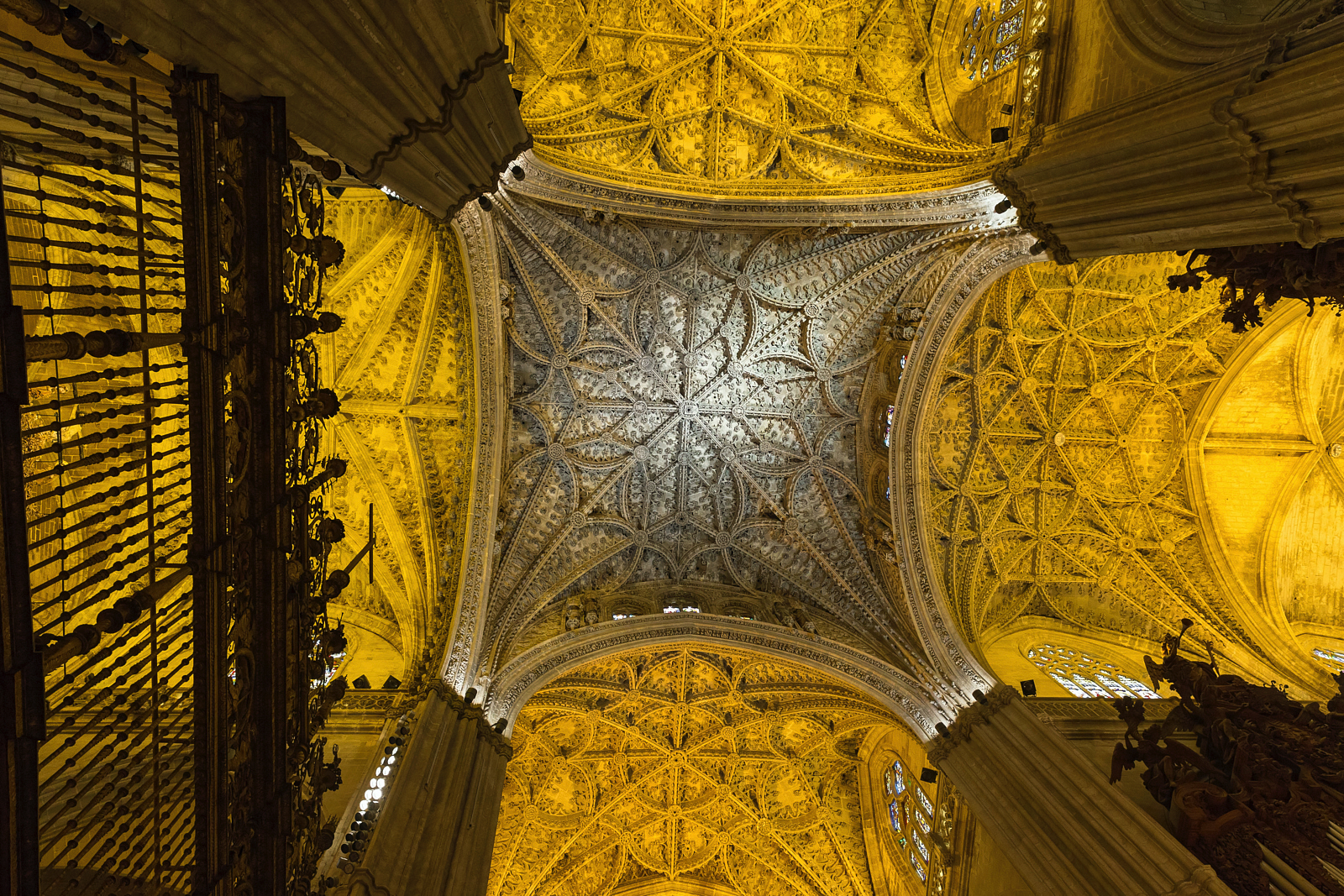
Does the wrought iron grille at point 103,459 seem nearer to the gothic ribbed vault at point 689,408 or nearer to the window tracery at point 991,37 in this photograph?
the gothic ribbed vault at point 689,408

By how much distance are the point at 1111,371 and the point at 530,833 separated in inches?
606

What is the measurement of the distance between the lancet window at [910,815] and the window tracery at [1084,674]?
339cm

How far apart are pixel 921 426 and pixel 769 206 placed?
17.1 ft

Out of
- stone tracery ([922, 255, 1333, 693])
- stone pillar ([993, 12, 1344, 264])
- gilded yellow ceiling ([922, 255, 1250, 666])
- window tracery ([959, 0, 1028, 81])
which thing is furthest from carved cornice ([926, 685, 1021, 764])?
window tracery ([959, 0, 1028, 81])

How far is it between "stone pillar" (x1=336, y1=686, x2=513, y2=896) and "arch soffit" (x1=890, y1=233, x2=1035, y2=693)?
25.6 feet

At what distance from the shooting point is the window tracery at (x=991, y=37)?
1000 centimetres

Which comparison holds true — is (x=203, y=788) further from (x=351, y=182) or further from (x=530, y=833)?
(x=530, y=833)

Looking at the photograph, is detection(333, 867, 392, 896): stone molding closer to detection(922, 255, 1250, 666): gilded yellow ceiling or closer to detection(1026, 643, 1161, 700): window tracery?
detection(922, 255, 1250, 666): gilded yellow ceiling

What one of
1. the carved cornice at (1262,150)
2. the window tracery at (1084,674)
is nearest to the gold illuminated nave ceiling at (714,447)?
the carved cornice at (1262,150)

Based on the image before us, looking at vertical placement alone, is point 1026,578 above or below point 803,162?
below

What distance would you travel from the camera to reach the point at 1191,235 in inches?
231

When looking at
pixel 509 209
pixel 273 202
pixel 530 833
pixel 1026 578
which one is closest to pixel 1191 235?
pixel 273 202

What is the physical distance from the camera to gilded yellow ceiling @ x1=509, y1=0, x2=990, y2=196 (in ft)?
38.4

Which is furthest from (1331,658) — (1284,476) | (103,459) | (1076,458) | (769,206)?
(103,459)
